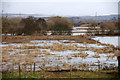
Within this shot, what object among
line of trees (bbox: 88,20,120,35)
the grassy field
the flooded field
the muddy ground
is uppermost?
line of trees (bbox: 88,20,120,35)

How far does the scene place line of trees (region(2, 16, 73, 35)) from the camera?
7.69 metres

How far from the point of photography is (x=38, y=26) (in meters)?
7.59

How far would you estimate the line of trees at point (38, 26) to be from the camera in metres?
7.69

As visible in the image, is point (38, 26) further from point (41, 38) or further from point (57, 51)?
point (57, 51)

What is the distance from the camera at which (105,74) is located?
12.9 feet

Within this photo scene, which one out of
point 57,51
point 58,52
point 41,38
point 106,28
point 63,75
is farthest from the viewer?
point 41,38

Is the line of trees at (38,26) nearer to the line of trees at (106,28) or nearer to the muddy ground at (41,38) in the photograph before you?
the muddy ground at (41,38)

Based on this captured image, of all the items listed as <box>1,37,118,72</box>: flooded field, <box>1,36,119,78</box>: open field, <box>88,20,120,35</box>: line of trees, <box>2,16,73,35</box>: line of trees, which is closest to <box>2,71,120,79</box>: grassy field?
<box>1,36,119,78</box>: open field

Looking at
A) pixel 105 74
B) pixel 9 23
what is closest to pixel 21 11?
pixel 9 23

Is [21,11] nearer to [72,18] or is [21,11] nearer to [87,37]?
[72,18]

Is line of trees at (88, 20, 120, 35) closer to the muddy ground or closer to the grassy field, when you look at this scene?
the muddy ground

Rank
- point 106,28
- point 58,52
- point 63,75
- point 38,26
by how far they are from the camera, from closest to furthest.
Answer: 1. point 63,75
2. point 58,52
3. point 38,26
4. point 106,28

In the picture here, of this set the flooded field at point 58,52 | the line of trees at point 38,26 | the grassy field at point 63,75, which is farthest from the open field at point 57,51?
the grassy field at point 63,75

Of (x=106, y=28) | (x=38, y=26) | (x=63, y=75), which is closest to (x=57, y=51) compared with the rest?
(x=38, y=26)
